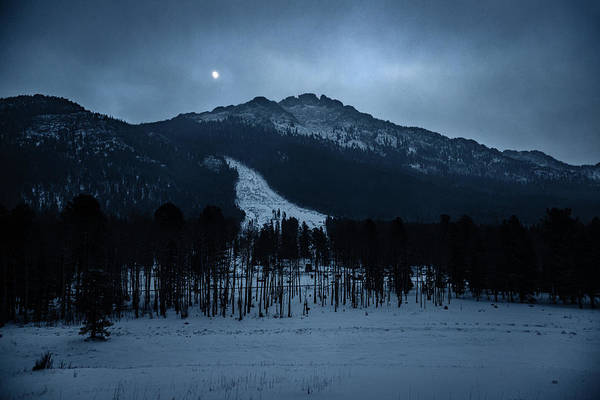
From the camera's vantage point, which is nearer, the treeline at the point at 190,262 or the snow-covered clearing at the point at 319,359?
the snow-covered clearing at the point at 319,359

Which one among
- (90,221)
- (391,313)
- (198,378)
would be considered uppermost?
(90,221)

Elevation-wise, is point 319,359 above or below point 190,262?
below

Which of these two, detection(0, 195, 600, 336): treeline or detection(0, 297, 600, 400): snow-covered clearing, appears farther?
detection(0, 195, 600, 336): treeline

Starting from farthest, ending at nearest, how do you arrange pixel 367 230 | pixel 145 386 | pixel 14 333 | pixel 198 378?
pixel 367 230
pixel 14 333
pixel 198 378
pixel 145 386

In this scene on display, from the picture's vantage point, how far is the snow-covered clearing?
38.3ft

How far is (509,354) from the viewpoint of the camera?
1952cm

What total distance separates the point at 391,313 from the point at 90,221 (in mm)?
40722

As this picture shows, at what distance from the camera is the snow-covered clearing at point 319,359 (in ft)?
38.3

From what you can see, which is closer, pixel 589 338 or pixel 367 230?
pixel 589 338

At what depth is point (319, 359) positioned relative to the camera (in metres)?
18.9

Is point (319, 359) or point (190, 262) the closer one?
point (319, 359)

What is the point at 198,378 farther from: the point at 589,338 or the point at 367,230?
the point at 367,230

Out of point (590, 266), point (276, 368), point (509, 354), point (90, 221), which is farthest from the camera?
point (590, 266)

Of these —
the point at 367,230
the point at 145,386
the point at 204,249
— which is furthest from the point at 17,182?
the point at 145,386
